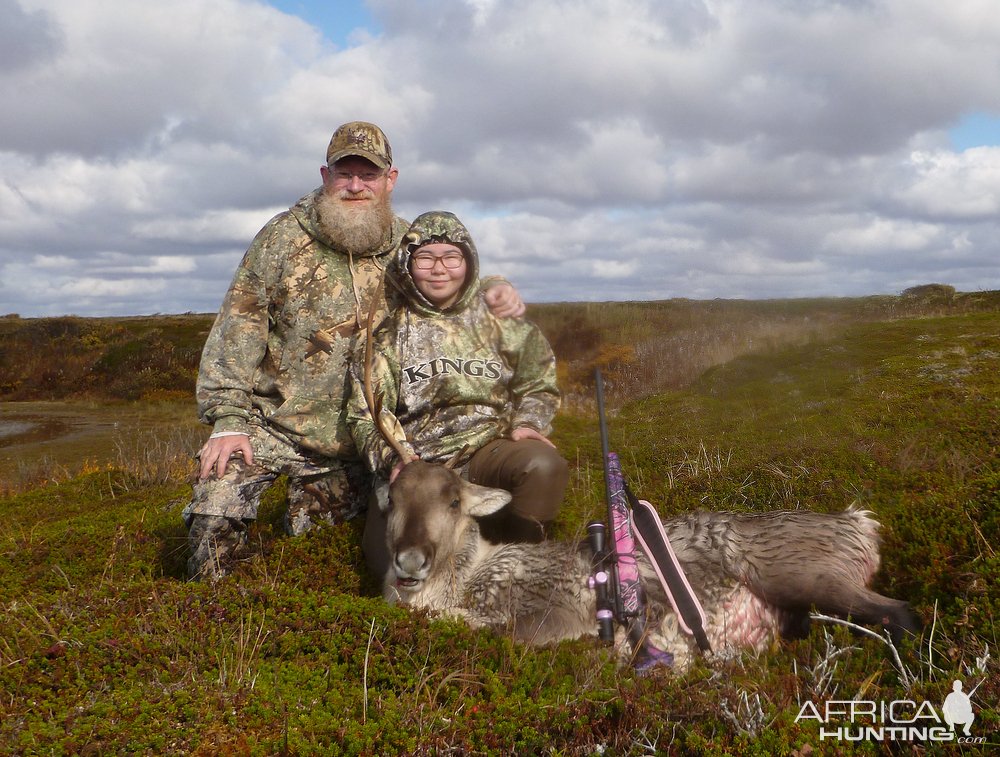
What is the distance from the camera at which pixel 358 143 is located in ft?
22.8

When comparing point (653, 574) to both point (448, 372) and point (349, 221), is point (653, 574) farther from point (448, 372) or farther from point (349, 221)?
point (349, 221)

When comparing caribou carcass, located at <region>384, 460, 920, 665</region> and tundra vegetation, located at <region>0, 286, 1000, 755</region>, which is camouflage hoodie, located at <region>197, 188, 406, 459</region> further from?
caribou carcass, located at <region>384, 460, 920, 665</region>

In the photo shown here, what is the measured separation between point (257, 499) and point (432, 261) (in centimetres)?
266

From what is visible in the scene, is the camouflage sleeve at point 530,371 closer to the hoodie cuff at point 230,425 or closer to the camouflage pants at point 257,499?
the camouflage pants at point 257,499

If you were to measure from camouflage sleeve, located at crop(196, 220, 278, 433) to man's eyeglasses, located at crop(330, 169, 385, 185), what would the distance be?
0.85m

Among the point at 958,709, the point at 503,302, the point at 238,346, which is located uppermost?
the point at 503,302

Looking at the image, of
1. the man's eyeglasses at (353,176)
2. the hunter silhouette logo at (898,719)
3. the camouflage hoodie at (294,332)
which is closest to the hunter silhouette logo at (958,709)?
the hunter silhouette logo at (898,719)

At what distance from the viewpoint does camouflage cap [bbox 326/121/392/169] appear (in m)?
6.92

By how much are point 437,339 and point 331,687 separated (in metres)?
2.93

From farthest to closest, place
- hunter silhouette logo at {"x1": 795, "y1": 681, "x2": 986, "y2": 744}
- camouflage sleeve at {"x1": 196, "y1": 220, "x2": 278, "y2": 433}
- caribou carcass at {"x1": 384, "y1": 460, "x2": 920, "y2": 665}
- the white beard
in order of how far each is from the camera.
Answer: the white beard < camouflage sleeve at {"x1": 196, "y1": 220, "x2": 278, "y2": 433} < caribou carcass at {"x1": 384, "y1": 460, "x2": 920, "y2": 665} < hunter silhouette logo at {"x1": 795, "y1": 681, "x2": 986, "y2": 744}

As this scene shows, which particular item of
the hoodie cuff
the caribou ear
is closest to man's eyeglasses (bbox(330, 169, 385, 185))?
the hoodie cuff

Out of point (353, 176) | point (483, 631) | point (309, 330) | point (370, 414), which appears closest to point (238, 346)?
point (309, 330)

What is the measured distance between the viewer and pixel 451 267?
20.3 feet

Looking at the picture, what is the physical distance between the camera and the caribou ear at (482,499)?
543 cm
